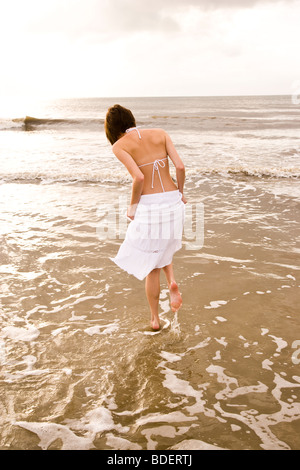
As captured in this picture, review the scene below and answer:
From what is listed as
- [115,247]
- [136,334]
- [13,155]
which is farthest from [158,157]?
[13,155]

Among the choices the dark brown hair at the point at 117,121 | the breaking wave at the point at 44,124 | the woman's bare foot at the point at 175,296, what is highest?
the breaking wave at the point at 44,124

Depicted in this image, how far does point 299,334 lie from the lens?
131 inches

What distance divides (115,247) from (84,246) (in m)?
0.49

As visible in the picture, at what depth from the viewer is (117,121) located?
3078mm

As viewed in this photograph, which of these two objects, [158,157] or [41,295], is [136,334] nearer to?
[41,295]

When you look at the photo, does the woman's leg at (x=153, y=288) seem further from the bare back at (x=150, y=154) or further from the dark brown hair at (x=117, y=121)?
the dark brown hair at (x=117, y=121)

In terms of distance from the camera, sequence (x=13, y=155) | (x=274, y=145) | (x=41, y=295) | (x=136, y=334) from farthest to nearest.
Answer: (x=274, y=145), (x=13, y=155), (x=41, y=295), (x=136, y=334)

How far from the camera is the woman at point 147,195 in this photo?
3080 millimetres

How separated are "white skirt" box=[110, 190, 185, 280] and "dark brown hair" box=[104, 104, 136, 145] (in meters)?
0.61

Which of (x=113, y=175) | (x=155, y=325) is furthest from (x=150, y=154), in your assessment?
(x=113, y=175)

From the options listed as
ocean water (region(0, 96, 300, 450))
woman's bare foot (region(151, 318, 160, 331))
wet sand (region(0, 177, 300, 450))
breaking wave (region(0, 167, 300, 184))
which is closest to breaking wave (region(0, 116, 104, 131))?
breaking wave (region(0, 167, 300, 184))

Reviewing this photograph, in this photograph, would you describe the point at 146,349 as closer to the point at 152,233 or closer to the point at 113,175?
the point at 152,233

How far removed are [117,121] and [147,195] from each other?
27.6 inches

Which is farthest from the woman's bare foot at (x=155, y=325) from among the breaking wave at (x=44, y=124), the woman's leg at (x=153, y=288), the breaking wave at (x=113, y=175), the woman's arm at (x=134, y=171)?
the breaking wave at (x=44, y=124)
